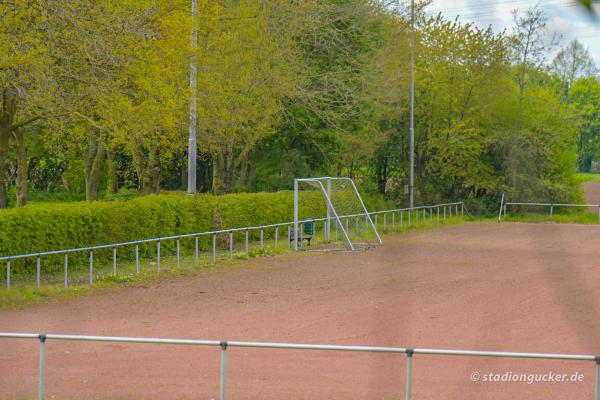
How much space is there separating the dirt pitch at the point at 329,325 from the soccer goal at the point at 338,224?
7.17ft

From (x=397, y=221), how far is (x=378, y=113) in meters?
7.93

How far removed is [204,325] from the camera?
573 inches

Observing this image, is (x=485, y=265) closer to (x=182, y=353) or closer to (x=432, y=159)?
(x=182, y=353)

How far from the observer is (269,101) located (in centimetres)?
3353

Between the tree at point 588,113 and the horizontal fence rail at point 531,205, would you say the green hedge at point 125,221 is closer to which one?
the horizontal fence rail at point 531,205

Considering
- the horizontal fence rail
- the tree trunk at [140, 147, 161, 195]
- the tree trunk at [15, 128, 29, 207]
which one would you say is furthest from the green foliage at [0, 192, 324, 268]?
the horizontal fence rail

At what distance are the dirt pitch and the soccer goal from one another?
7.17ft

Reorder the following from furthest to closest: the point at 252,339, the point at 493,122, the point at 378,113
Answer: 1. the point at 493,122
2. the point at 378,113
3. the point at 252,339

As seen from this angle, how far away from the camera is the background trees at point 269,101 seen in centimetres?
2094

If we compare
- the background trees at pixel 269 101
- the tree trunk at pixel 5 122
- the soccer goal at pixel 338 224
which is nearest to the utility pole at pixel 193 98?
the background trees at pixel 269 101

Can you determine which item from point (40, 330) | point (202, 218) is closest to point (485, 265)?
point (202, 218)

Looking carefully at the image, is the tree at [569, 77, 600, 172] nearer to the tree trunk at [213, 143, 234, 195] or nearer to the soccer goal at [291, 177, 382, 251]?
the soccer goal at [291, 177, 382, 251]

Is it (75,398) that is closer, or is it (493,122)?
(75,398)

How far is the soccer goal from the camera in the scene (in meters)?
29.3
